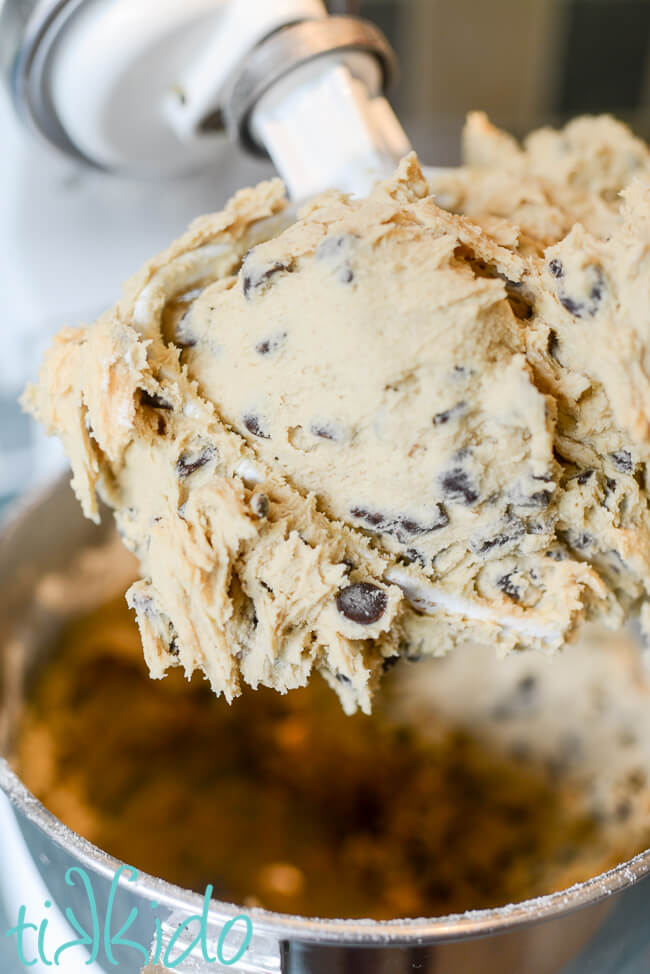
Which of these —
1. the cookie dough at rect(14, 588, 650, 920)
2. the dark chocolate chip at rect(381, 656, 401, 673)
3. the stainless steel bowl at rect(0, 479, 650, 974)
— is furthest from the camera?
the cookie dough at rect(14, 588, 650, 920)

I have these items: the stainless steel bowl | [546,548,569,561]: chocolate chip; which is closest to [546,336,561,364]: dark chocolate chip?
[546,548,569,561]: chocolate chip

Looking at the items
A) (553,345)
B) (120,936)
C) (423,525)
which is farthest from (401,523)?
(120,936)

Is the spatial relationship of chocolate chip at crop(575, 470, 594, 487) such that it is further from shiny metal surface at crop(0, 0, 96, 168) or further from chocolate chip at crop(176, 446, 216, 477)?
shiny metal surface at crop(0, 0, 96, 168)

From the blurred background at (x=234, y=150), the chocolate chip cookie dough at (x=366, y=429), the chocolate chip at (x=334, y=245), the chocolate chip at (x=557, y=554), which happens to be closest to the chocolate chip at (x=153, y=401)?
the chocolate chip cookie dough at (x=366, y=429)

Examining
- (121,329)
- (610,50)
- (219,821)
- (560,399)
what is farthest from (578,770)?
(610,50)

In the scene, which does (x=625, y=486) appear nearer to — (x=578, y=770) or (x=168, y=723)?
(x=578, y=770)

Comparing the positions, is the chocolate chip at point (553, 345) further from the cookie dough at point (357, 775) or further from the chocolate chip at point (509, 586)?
the cookie dough at point (357, 775)

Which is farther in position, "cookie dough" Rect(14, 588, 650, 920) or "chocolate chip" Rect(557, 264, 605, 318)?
"cookie dough" Rect(14, 588, 650, 920)
